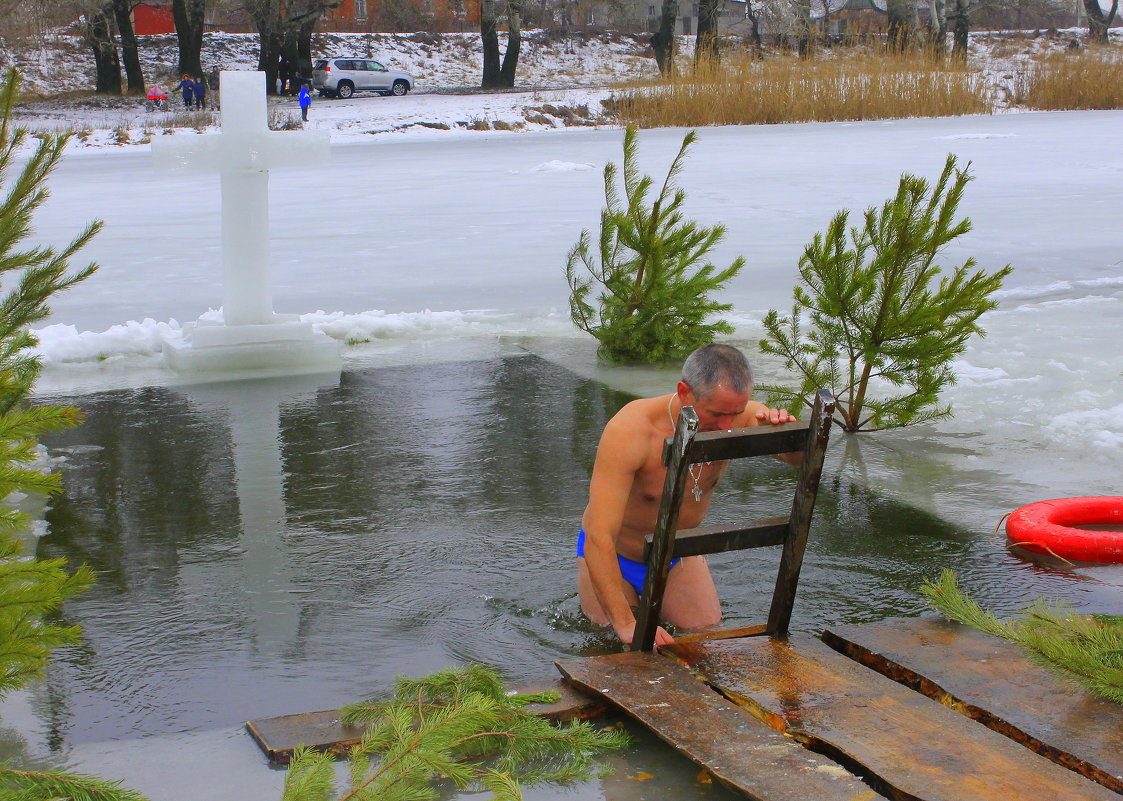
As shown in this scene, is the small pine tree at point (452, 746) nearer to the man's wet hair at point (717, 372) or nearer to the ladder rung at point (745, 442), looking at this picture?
the ladder rung at point (745, 442)

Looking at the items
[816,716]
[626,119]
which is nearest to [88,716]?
[816,716]

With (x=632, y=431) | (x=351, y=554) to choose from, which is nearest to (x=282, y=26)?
(x=351, y=554)

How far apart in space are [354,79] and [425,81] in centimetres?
730

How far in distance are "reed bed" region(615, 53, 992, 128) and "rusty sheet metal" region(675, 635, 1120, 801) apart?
1984 cm

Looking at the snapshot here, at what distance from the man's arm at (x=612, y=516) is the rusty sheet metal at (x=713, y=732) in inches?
9.8

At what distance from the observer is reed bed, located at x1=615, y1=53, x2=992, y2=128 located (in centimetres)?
2228

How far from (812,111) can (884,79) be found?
54.8 inches

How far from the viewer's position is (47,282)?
4355 millimetres

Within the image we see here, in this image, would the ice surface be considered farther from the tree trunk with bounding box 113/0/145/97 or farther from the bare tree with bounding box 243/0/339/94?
the tree trunk with bounding box 113/0/145/97

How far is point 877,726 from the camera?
9.86ft

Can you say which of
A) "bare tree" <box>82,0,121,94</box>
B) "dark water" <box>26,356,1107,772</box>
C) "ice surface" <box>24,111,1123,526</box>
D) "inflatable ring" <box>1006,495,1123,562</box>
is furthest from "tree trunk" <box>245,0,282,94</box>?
"inflatable ring" <box>1006,495,1123,562</box>

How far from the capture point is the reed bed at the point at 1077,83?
76.4 ft

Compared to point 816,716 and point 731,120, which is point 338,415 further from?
point 731,120

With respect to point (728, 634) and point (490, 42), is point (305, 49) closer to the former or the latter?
point (490, 42)
